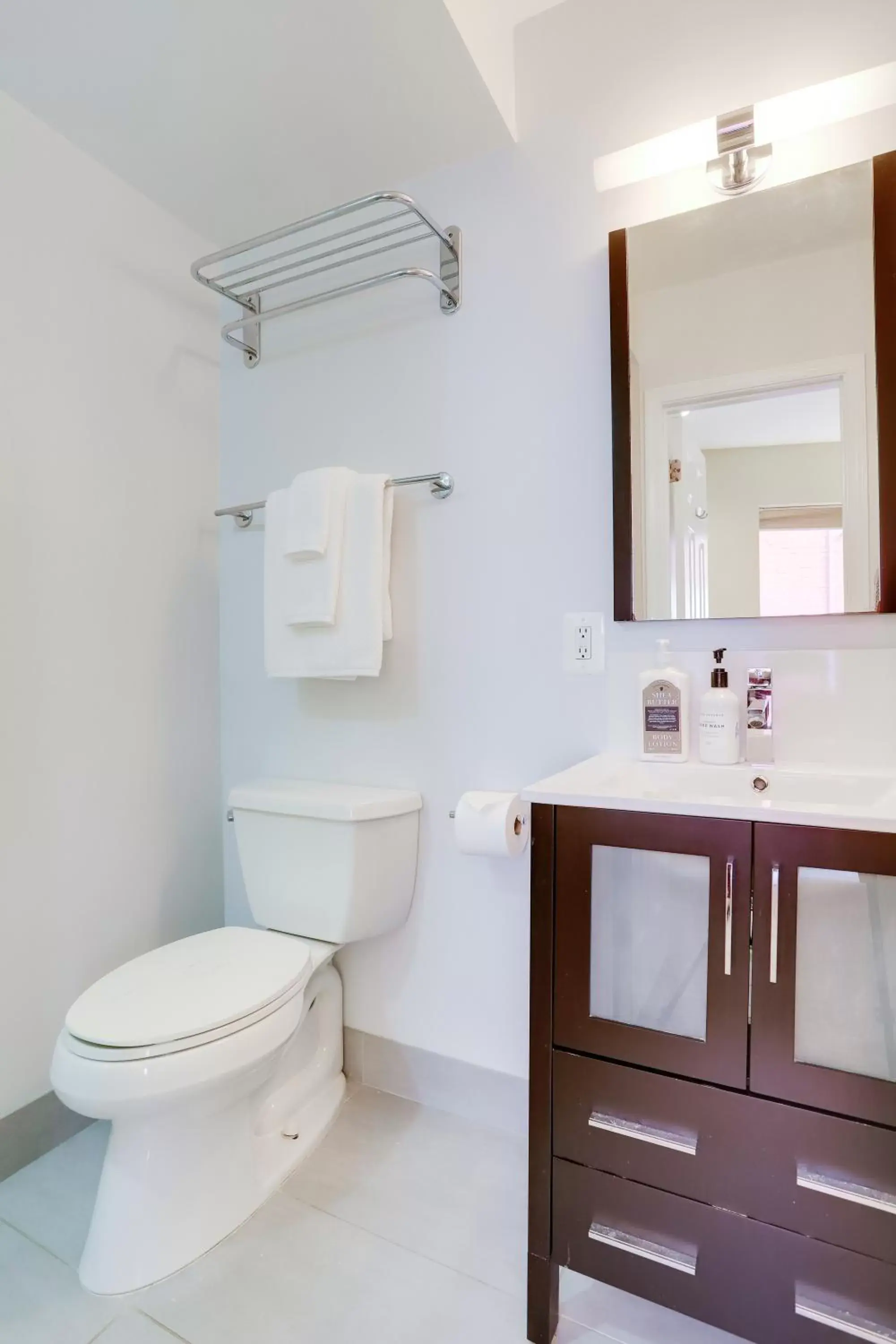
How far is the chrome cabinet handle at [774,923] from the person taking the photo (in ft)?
2.84

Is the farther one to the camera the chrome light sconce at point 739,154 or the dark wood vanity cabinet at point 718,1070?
the chrome light sconce at point 739,154

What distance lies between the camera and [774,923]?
867 mm

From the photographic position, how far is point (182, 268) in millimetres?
1806

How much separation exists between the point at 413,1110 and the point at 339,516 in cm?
138

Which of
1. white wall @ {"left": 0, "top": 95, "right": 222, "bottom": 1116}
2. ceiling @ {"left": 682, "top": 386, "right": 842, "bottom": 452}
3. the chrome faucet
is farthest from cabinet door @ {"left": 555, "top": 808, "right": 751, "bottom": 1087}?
white wall @ {"left": 0, "top": 95, "right": 222, "bottom": 1116}

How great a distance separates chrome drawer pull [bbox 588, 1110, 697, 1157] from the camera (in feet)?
3.00

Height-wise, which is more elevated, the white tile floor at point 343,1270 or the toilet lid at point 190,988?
the toilet lid at point 190,988

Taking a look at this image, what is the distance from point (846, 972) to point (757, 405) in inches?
37.7

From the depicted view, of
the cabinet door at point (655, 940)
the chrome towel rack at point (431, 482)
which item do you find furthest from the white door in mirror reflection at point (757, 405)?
the cabinet door at point (655, 940)

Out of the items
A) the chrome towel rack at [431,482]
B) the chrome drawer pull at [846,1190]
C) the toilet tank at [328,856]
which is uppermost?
the chrome towel rack at [431,482]

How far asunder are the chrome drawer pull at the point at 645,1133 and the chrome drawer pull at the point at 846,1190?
13cm

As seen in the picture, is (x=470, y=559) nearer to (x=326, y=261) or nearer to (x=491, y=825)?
(x=491, y=825)

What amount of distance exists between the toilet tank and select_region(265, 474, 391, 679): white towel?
0.29 metres

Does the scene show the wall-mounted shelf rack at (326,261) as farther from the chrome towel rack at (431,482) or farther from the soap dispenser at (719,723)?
the soap dispenser at (719,723)
